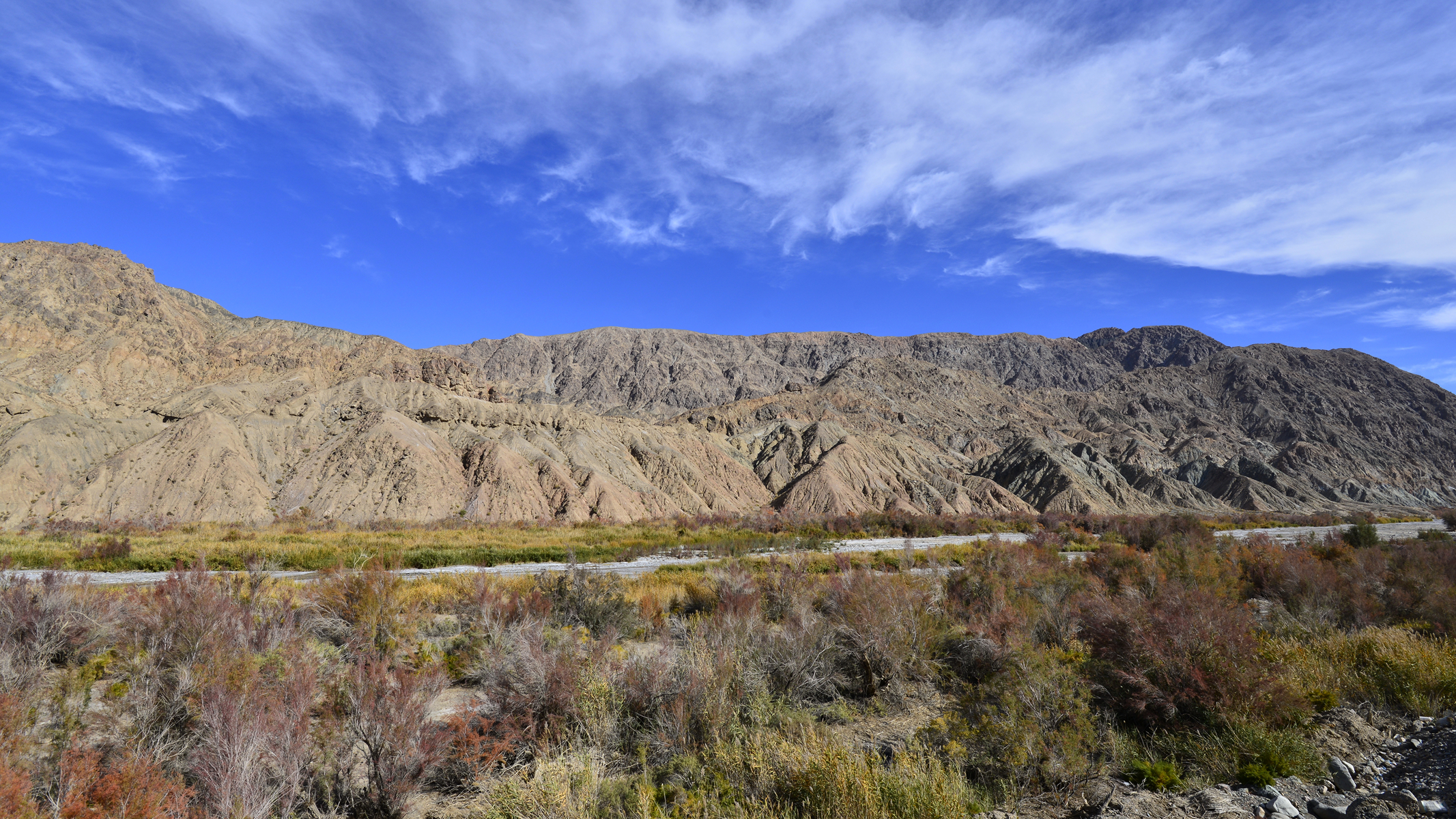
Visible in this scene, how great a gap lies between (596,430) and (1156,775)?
2167 inches

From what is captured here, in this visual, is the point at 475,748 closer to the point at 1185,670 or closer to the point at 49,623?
the point at 49,623

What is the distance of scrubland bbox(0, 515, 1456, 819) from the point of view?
5570 millimetres

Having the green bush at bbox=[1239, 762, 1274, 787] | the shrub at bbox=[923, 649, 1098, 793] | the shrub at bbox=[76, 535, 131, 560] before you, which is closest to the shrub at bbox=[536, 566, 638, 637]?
the shrub at bbox=[923, 649, 1098, 793]

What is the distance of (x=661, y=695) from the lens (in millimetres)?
7688

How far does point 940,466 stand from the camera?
73.1m

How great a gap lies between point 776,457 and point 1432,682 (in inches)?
2349

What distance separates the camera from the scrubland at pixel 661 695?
5570 mm

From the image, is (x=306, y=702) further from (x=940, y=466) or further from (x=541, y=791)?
(x=940, y=466)

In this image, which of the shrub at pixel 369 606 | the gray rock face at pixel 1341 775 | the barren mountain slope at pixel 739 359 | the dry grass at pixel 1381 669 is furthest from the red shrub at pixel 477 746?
the barren mountain slope at pixel 739 359

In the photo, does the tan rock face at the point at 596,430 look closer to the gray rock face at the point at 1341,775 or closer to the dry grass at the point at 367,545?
the dry grass at the point at 367,545

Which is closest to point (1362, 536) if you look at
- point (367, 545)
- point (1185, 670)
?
point (1185, 670)

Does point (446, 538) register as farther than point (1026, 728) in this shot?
Yes

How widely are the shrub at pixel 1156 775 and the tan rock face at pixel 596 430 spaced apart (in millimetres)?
41985

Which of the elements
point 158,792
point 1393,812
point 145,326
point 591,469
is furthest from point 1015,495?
point 145,326
